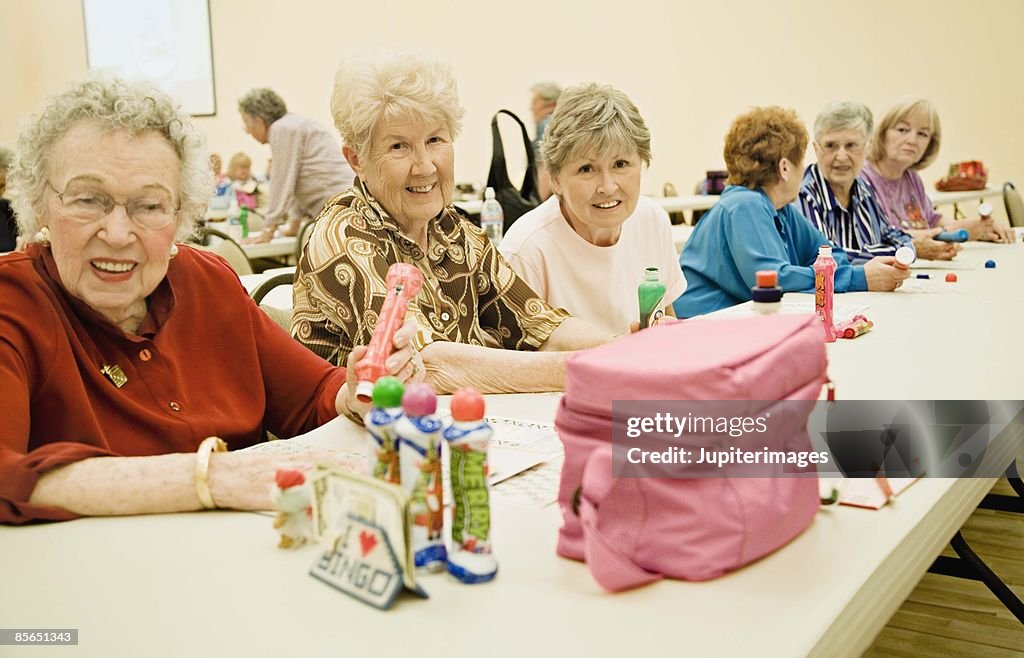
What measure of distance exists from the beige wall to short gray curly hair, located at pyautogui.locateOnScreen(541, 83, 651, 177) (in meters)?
5.94

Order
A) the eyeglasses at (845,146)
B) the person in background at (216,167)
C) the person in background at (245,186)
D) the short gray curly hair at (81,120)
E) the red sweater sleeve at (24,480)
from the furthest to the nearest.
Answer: the person in background at (245,186)
the eyeglasses at (845,146)
the person in background at (216,167)
the short gray curly hair at (81,120)
the red sweater sleeve at (24,480)

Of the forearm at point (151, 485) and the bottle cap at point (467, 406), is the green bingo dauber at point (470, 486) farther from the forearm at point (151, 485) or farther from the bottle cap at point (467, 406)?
the forearm at point (151, 485)

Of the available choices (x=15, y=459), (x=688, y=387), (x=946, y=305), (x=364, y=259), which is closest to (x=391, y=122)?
(x=364, y=259)

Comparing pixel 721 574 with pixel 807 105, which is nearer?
pixel 721 574

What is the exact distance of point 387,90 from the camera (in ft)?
6.61

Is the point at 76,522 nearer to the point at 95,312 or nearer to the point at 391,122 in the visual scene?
the point at 95,312

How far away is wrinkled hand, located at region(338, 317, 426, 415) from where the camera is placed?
58.6 inches

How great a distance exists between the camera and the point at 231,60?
10945 mm

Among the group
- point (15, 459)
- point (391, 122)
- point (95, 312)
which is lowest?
point (15, 459)

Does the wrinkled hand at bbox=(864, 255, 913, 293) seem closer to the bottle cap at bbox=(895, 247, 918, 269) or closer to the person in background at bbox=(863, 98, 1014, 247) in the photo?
the bottle cap at bbox=(895, 247, 918, 269)

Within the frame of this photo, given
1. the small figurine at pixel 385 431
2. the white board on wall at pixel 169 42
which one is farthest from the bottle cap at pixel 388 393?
the white board on wall at pixel 169 42

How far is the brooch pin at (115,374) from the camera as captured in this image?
4.89ft

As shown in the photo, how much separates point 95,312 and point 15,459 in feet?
1.07

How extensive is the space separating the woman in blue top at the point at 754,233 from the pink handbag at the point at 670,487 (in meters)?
2.15
